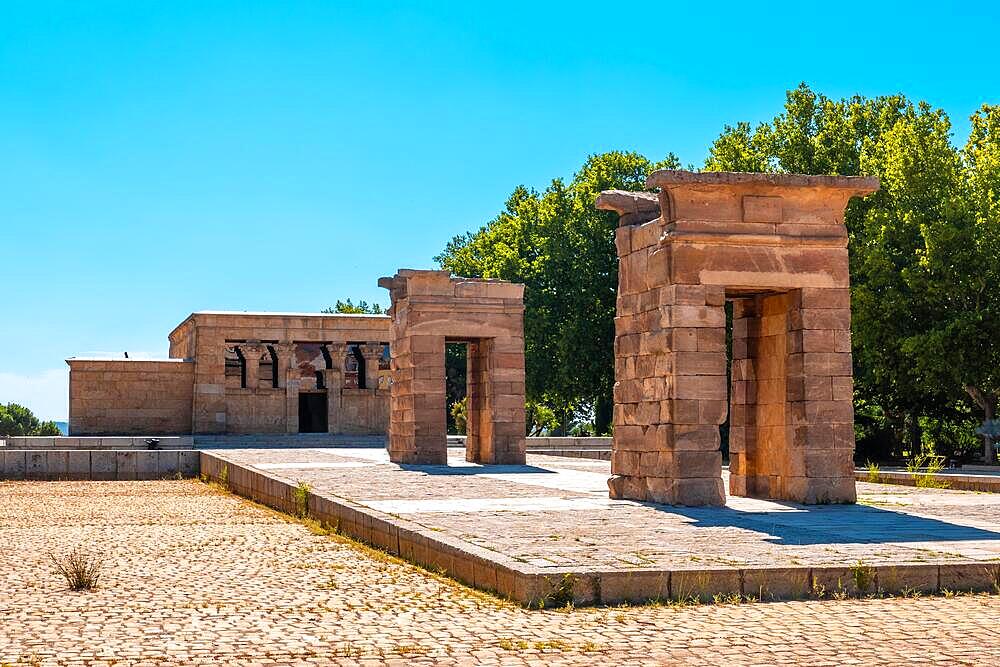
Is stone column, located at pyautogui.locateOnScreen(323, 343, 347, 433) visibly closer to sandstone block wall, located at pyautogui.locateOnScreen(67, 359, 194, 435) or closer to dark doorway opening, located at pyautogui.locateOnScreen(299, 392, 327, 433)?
dark doorway opening, located at pyautogui.locateOnScreen(299, 392, 327, 433)

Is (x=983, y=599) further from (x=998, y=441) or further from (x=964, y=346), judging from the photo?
(x=998, y=441)

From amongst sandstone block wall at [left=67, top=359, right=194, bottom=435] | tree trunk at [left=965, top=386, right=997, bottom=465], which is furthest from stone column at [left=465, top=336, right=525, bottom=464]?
sandstone block wall at [left=67, top=359, right=194, bottom=435]

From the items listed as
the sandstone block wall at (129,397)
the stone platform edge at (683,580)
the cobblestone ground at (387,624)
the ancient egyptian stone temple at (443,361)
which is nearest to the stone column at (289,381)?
the sandstone block wall at (129,397)

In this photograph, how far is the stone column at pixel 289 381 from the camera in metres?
41.6

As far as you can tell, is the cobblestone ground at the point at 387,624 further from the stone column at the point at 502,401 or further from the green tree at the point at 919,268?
the green tree at the point at 919,268

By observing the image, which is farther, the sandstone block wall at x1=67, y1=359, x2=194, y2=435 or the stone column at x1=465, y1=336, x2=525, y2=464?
the sandstone block wall at x1=67, y1=359, x2=194, y2=435

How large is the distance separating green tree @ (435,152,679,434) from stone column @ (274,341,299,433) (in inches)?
325

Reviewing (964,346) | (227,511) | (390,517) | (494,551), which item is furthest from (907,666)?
(964,346)

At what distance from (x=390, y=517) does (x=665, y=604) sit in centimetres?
447

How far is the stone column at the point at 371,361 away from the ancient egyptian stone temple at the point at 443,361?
56.0ft

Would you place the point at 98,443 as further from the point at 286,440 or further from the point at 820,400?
the point at 820,400

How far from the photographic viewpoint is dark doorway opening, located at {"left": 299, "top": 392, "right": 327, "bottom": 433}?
142 ft

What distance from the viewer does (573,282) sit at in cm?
4475

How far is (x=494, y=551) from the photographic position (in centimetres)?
945
